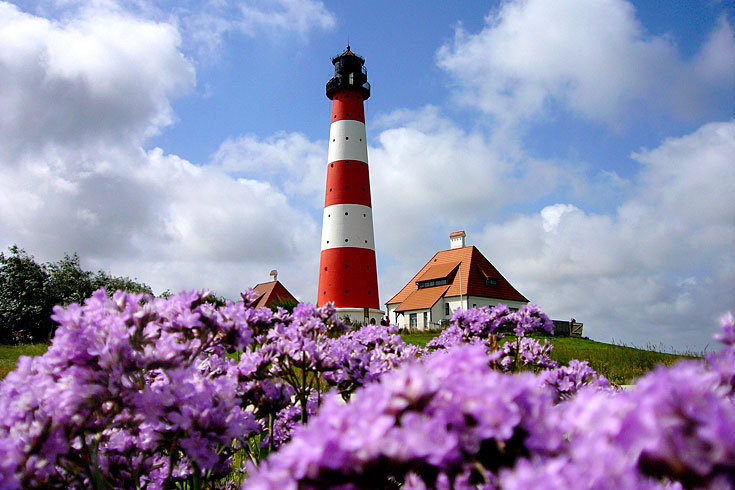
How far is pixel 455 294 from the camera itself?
4097cm

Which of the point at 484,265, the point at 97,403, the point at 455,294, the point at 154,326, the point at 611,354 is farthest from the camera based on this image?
the point at 484,265

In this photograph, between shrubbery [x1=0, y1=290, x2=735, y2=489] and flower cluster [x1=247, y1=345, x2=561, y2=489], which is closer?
shrubbery [x1=0, y1=290, x2=735, y2=489]

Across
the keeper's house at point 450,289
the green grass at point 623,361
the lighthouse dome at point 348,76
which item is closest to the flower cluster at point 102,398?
the green grass at point 623,361

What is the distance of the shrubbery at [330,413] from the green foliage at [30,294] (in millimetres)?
32327

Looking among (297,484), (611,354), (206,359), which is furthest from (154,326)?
(611,354)

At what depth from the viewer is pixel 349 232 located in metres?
31.5

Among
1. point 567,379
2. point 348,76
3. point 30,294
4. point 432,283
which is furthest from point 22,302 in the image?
point 567,379

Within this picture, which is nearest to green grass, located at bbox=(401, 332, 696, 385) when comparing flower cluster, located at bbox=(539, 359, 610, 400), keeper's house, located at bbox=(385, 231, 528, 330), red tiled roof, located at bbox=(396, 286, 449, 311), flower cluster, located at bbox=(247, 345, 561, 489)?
flower cluster, located at bbox=(539, 359, 610, 400)

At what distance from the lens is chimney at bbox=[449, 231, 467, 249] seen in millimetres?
45812

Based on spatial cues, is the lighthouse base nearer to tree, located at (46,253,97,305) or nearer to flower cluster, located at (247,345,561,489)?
tree, located at (46,253,97,305)

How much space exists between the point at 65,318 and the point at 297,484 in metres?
1.55

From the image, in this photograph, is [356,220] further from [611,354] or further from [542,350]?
[542,350]

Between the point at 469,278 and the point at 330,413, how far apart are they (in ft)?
136

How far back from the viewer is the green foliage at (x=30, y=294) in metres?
32.7
